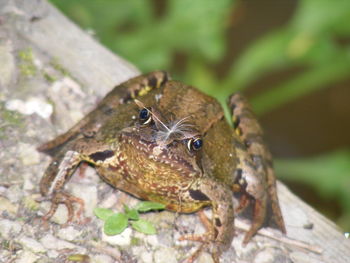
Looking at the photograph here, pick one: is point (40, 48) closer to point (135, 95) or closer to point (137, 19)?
point (135, 95)

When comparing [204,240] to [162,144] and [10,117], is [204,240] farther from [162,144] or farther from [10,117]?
[10,117]


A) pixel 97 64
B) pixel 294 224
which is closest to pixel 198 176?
pixel 294 224

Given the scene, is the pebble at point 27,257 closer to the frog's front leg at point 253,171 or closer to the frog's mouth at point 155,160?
the frog's mouth at point 155,160

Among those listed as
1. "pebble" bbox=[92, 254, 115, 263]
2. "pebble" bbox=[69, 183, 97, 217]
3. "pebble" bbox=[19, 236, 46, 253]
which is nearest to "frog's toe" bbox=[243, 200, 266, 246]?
"pebble" bbox=[92, 254, 115, 263]

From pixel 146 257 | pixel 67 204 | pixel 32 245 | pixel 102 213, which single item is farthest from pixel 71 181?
pixel 146 257

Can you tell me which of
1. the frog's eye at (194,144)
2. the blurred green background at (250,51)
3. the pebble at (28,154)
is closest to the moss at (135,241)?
the frog's eye at (194,144)

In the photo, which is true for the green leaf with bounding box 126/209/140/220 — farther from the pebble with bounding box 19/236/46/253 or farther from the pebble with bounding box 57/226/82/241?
the pebble with bounding box 19/236/46/253
